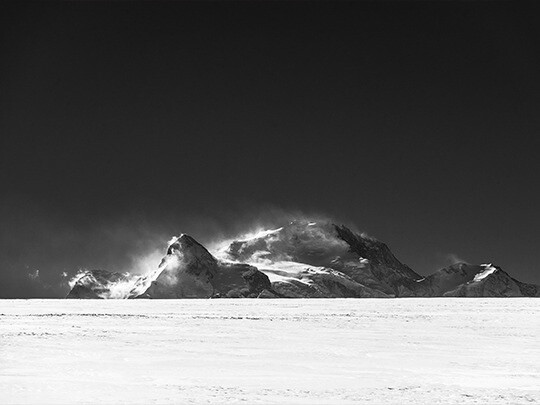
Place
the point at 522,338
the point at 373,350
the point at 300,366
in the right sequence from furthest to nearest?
the point at 522,338 < the point at 373,350 < the point at 300,366

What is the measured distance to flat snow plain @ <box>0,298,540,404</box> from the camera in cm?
1695

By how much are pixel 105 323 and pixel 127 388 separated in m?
23.3

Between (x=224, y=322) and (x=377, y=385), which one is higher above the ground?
(x=224, y=322)

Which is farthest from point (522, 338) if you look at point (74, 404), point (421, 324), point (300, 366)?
point (74, 404)

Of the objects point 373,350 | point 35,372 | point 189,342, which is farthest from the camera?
point 189,342

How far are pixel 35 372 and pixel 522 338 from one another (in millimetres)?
23821

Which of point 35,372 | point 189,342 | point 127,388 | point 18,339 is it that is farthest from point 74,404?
point 18,339

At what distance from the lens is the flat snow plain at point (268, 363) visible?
667 inches

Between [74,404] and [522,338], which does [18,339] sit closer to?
[74,404]

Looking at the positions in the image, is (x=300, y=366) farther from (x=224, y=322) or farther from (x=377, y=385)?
(x=224, y=322)

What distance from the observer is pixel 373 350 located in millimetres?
26656

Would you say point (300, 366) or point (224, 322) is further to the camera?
point (224, 322)

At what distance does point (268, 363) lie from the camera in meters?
22.8

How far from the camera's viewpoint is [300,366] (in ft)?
72.6
